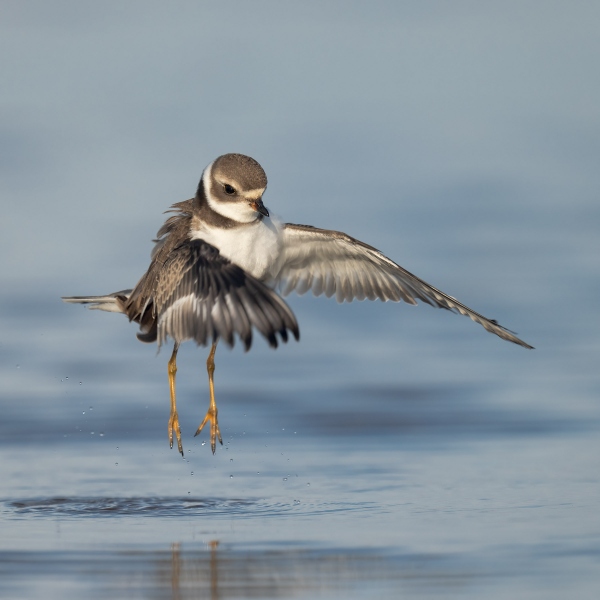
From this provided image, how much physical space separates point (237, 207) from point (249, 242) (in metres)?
0.29

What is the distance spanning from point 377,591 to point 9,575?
218cm

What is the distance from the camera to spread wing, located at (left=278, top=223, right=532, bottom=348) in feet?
36.4

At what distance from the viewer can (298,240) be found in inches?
448

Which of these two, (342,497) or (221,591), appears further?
(342,497)

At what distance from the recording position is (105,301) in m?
11.1

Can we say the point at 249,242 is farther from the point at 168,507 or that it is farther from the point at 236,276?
the point at 168,507

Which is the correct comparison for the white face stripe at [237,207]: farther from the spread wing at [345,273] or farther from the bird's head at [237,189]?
the spread wing at [345,273]

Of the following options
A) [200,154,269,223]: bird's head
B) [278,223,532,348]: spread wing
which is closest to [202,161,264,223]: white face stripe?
[200,154,269,223]: bird's head

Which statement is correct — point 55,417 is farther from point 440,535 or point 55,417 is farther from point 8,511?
point 440,535

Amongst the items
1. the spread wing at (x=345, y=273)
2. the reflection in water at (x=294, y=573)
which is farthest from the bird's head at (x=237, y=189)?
the reflection in water at (x=294, y=573)

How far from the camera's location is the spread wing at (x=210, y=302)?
877 centimetres

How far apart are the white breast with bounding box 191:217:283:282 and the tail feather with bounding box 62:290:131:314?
82 centimetres

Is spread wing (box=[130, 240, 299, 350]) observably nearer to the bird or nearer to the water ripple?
the bird

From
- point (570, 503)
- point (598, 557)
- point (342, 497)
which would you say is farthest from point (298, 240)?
point (598, 557)
